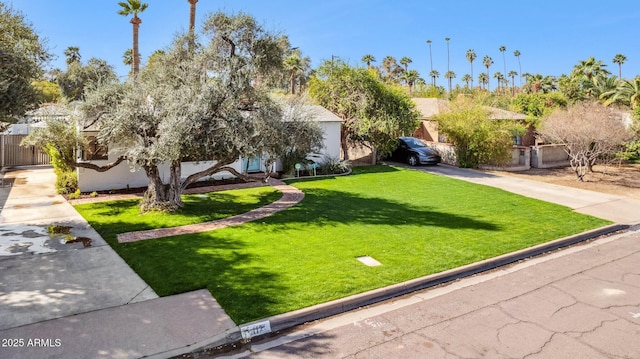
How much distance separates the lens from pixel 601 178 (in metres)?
21.2

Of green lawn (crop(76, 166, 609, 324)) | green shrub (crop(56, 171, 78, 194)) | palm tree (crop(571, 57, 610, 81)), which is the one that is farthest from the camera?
palm tree (crop(571, 57, 610, 81))

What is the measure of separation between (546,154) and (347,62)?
1337cm

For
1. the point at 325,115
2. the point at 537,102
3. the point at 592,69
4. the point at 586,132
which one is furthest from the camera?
the point at 592,69

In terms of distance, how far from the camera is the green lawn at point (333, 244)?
24.4ft

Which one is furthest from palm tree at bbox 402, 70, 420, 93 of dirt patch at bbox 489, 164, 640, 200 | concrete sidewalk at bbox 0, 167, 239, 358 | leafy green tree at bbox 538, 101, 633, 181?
concrete sidewalk at bbox 0, 167, 239, 358

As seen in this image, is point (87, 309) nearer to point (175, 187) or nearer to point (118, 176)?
point (175, 187)

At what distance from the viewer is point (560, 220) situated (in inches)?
504

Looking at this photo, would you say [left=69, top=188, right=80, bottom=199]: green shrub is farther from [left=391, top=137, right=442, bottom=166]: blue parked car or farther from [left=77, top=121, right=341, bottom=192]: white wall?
Result: [left=391, top=137, right=442, bottom=166]: blue parked car

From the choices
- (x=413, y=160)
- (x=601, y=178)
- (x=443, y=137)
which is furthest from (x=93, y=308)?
(x=443, y=137)

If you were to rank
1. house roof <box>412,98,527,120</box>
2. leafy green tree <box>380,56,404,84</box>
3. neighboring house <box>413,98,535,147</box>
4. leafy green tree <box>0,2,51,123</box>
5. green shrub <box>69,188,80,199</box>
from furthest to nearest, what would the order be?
leafy green tree <box>380,56,404,84</box> → neighboring house <box>413,98,535,147</box> → house roof <box>412,98,527,120</box> → green shrub <box>69,188,80,199</box> → leafy green tree <box>0,2,51,123</box>

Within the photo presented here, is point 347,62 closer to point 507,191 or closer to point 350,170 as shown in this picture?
point 350,170

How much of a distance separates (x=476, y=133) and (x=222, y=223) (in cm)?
1631

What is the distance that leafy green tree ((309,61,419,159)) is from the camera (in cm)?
2187

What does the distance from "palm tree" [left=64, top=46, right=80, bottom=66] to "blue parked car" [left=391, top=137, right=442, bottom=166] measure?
42.5m
